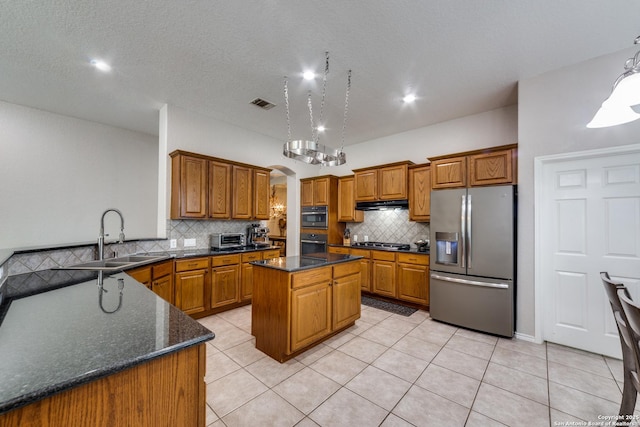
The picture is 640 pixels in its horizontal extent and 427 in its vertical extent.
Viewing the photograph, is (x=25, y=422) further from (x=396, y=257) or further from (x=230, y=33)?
(x=396, y=257)

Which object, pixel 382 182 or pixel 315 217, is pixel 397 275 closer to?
pixel 382 182

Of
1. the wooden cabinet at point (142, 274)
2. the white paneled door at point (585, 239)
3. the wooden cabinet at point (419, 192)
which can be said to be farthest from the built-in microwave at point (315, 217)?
the white paneled door at point (585, 239)

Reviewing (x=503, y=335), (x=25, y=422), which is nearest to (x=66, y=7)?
(x=25, y=422)

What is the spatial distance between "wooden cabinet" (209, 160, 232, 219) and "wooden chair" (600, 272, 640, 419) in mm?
4242

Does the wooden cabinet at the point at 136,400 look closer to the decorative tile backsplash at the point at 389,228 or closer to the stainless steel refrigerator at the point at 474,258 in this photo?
the stainless steel refrigerator at the point at 474,258

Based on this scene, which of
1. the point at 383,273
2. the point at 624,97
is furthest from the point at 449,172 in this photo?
the point at 624,97

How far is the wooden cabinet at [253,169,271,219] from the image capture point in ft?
15.2

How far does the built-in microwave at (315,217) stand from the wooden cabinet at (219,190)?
1946 mm

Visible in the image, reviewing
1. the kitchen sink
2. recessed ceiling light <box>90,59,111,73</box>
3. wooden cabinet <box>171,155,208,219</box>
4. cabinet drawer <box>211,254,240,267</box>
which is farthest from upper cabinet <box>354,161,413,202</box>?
recessed ceiling light <box>90,59,111,73</box>

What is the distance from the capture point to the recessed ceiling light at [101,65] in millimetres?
2826

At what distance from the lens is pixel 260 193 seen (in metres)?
4.73

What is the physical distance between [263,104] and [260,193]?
156 centimetres

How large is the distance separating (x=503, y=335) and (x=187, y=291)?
3996 mm

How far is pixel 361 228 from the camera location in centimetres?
554
